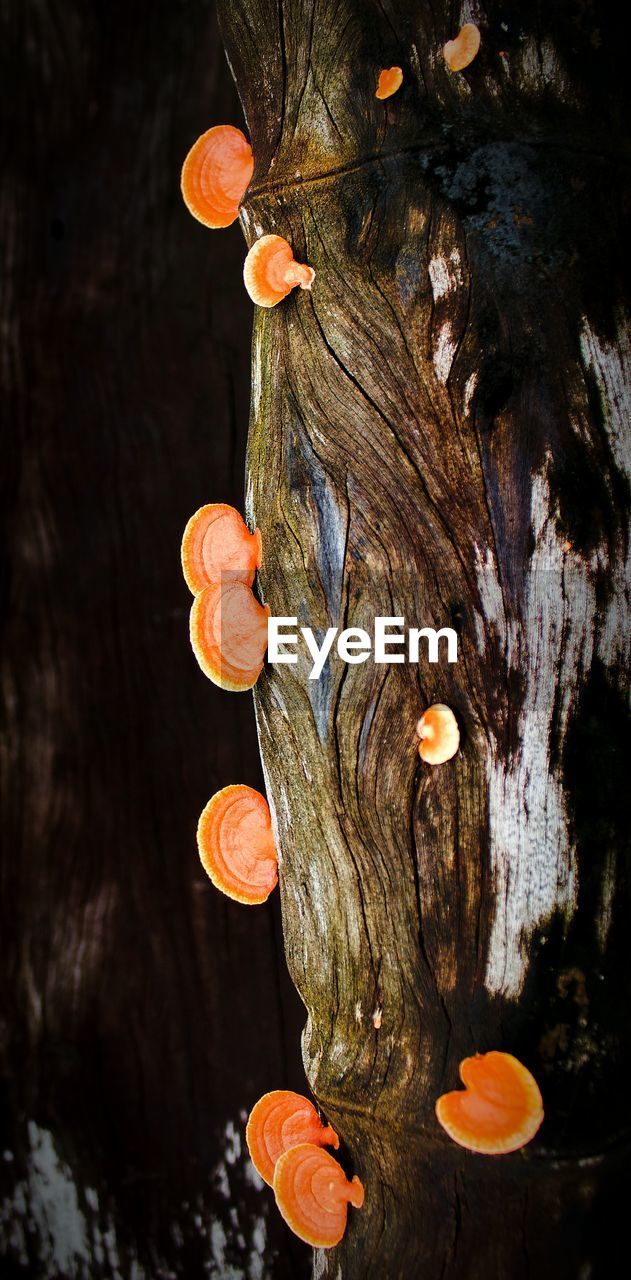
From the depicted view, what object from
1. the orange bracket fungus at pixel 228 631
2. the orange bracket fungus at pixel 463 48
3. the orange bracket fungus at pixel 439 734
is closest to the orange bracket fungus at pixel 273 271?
the orange bracket fungus at pixel 463 48

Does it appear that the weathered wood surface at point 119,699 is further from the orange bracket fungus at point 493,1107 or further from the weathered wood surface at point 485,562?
the orange bracket fungus at point 493,1107

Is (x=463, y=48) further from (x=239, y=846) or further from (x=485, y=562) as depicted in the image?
(x=239, y=846)

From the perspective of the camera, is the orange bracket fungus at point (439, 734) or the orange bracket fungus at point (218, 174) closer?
the orange bracket fungus at point (439, 734)

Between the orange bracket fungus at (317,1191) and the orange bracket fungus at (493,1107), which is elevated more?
the orange bracket fungus at (493,1107)

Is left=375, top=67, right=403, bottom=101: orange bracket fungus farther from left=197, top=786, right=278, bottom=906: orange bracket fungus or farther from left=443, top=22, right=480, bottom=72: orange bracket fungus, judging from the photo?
left=197, top=786, right=278, bottom=906: orange bracket fungus

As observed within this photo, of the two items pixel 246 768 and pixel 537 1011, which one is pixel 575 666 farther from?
pixel 246 768

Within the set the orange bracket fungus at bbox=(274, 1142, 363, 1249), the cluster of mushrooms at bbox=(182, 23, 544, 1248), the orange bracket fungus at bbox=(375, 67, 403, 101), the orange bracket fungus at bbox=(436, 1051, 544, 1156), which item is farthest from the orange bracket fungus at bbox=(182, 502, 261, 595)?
the orange bracket fungus at bbox=(274, 1142, 363, 1249)

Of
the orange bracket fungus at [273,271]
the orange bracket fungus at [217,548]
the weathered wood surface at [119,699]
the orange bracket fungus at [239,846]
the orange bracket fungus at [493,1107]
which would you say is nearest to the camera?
the orange bracket fungus at [493,1107]

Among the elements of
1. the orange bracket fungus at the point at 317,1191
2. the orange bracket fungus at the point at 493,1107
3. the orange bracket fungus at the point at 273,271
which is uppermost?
the orange bracket fungus at the point at 273,271
